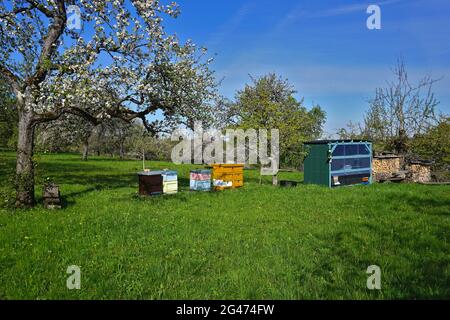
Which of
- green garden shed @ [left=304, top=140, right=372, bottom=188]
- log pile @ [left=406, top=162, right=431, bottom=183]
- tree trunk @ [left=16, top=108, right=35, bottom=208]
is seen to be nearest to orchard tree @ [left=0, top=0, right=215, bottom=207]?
tree trunk @ [left=16, top=108, right=35, bottom=208]

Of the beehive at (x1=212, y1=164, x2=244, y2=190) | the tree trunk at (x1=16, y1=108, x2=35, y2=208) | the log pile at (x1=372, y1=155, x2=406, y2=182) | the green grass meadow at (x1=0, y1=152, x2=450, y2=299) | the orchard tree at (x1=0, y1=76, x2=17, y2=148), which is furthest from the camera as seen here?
the orchard tree at (x1=0, y1=76, x2=17, y2=148)

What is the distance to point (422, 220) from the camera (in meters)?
10.7

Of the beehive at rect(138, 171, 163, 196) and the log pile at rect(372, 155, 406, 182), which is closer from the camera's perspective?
the beehive at rect(138, 171, 163, 196)

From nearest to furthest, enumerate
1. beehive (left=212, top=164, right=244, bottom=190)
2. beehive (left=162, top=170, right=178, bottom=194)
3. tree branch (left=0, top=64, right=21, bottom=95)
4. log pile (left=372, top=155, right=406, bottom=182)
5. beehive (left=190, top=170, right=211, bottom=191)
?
tree branch (left=0, top=64, right=21, bottom=95), beehive (left=162, top=170, right=178, bottom=194), beehive (left=190, top=170, right=211, bottom=191), beehive (left=212, top=164, right=244, bottom=190), log pile (left=372, top=155, right=406, bottom=182)

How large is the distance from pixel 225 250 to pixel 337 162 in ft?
50.3

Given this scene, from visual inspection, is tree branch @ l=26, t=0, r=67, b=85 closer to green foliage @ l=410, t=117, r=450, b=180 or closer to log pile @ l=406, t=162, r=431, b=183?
log pile @ l=406, t=162, r=431, b=183

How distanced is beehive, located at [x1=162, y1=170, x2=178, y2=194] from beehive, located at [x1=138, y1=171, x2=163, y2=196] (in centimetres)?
65

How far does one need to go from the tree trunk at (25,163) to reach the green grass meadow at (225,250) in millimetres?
572

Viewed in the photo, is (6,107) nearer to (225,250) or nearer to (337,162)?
(337,162)

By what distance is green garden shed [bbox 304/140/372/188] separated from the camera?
2073 cm

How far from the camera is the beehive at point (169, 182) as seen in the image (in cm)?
1658
